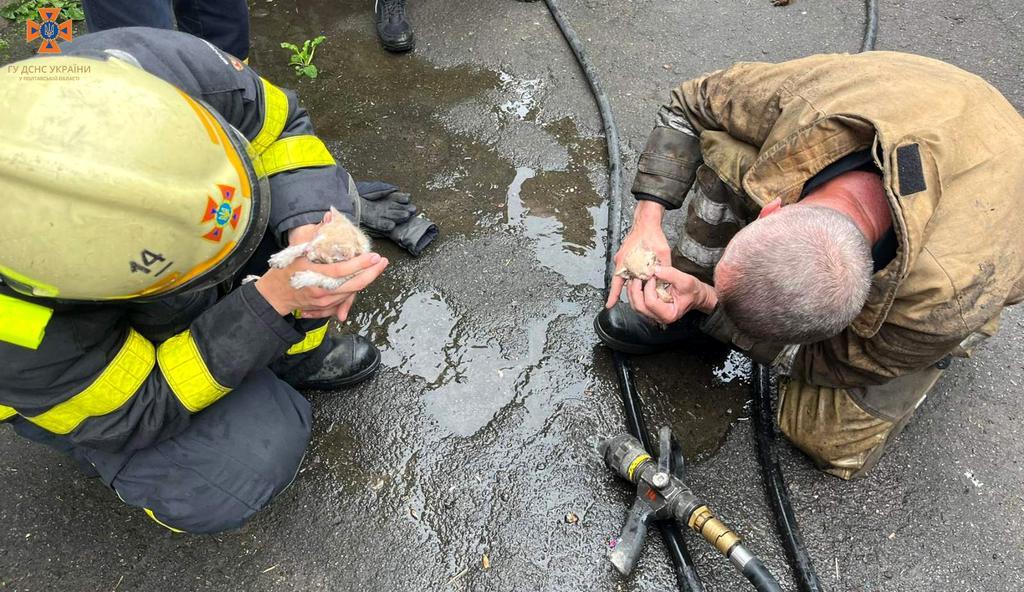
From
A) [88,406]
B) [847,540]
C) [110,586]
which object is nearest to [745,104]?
[847,540]

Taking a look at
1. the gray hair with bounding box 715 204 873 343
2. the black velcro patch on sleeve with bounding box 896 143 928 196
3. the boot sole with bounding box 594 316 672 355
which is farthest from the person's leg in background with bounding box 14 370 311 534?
the black velcro patch on sleeve with bounding box 896 143 928 196

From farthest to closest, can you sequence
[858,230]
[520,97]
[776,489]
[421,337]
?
[520,97] < [421,337] < [776,489] < [858,230]

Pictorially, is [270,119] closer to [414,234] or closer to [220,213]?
[220,213]

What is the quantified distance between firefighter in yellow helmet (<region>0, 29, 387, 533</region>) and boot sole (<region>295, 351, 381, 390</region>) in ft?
0.08

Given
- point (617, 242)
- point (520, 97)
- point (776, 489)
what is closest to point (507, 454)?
point (776, 489)

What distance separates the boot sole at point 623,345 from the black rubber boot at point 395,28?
7.96 ft

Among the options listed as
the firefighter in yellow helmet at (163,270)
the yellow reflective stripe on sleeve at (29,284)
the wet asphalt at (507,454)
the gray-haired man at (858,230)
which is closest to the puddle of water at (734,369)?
the wet asphalt at (507,454)

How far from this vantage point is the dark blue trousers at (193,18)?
100 inches

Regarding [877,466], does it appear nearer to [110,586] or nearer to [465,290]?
[465,290]

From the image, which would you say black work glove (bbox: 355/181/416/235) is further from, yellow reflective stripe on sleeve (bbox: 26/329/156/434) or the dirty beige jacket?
the dirty beige jacket

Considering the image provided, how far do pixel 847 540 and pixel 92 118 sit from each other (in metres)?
2.67

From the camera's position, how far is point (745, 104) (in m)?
2.14

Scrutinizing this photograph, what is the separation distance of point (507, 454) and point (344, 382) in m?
0.74

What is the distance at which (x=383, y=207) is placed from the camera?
2932 millimetres
